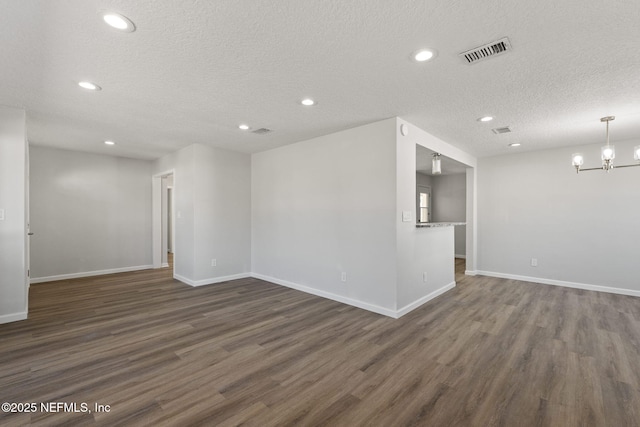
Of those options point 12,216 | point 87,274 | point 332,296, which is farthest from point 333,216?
point 87,274

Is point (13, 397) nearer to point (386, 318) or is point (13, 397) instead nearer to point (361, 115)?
point (386, 318)

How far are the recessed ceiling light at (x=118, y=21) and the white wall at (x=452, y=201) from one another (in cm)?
849

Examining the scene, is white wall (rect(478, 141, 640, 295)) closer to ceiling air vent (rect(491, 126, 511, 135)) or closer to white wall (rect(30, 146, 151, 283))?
ceiling air vent (rect(491, 126, 511, 135))

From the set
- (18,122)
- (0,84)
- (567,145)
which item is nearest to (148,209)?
(18,122)

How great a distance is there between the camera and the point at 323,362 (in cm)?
246

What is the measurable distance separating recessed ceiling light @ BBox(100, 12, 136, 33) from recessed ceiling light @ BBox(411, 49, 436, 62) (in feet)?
6.48

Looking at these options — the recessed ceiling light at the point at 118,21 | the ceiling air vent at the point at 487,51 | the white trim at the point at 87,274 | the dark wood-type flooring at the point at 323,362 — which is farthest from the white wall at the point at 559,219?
the white trim at the point at 87,274

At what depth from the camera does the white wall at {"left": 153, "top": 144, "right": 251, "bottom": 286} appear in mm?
5047

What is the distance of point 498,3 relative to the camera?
165 centimetres

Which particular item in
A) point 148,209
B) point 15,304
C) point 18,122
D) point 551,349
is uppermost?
point 18,122

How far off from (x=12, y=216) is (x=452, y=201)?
938 cm

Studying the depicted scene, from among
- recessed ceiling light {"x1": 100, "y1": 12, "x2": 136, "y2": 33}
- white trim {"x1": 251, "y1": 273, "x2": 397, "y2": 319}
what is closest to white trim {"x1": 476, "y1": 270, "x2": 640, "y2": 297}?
white trim {"x1": 251, "y1": 273, "x2": 397, "y2": 319}

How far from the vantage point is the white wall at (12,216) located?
327 cm

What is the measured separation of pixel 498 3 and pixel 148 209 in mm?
7197
